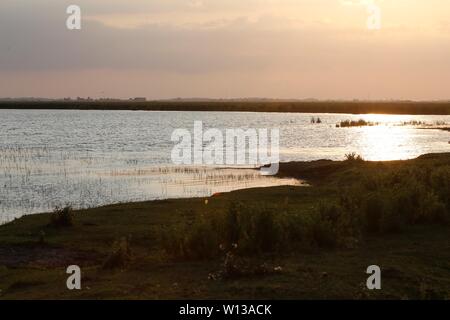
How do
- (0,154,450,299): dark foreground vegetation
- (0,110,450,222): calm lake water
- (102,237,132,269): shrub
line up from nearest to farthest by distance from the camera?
1. (0,154,450,299): dark foreground vegetation
2. (102,237,132,269): shrub
3. (0,110,450,222): calm lake water

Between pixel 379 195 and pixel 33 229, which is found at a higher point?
pixel 379 195

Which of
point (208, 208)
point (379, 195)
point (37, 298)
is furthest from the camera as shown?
point (208, 208)

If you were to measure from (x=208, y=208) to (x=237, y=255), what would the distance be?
8712 mm

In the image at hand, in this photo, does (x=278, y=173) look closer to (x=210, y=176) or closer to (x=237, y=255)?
(x=210, y=176)

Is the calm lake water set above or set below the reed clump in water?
below

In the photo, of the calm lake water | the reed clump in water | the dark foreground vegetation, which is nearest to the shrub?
the dark foreground vegetation

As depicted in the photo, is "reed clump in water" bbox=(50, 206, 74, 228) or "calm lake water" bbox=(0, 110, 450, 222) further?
"calm lake water" bbox=(0, 110, 450, 222)

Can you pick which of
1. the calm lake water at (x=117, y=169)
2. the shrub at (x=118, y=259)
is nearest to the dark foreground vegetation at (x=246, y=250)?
the shrub at (x=118, y=259)

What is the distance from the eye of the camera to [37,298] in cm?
1064

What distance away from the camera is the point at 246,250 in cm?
1398

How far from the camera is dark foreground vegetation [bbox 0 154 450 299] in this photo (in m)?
11.1

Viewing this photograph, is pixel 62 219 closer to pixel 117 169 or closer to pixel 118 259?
pixel 118 259

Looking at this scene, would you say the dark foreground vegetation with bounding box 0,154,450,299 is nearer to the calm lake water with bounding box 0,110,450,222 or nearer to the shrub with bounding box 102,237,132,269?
the shrub with bounding box 102,237,132,269
